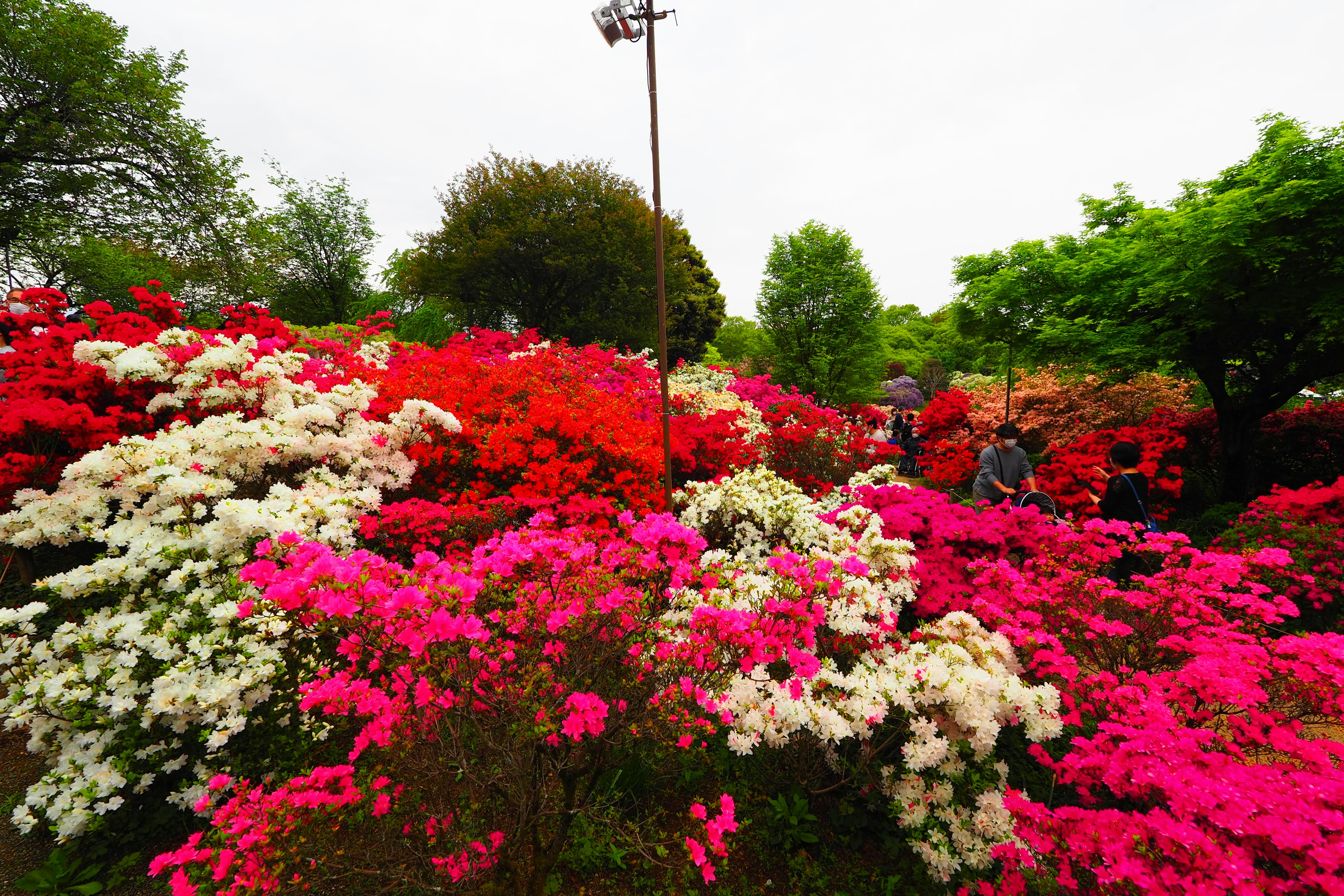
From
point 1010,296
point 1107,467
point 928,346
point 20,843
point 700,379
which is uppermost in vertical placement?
point 928,346

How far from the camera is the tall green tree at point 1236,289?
18.3 feet

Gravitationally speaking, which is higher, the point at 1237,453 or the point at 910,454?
the point at 1237,453

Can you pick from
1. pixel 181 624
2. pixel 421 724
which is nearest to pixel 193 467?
pixel 181 624

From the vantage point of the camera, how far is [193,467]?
3.49 meters

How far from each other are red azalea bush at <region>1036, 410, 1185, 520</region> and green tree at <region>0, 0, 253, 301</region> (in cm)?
1978

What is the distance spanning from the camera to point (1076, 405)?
10.9 m

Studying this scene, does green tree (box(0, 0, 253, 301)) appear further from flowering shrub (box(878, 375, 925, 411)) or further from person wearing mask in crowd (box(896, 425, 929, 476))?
flowering shrub (box(878, 375, 925, 411))

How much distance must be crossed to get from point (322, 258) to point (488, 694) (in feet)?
97.1

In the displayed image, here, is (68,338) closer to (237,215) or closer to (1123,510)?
(1123,510)

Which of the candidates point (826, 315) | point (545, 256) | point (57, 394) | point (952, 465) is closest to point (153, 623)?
point (57, 394)

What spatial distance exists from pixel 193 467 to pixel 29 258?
18510mm

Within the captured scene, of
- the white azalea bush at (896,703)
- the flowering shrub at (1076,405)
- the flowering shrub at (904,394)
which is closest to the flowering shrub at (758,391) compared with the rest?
the flowering shrub at (1076,405)

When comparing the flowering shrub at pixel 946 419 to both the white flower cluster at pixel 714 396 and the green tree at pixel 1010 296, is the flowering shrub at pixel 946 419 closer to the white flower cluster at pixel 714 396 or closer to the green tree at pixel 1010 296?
the green tree at pixel 1010 296

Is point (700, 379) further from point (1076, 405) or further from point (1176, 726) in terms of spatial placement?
point (1176, 726)
